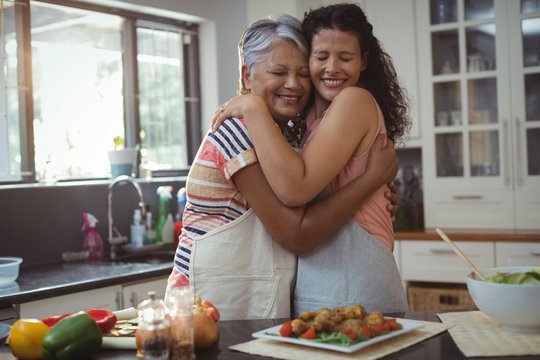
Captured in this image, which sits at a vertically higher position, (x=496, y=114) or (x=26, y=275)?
(x=496, y=114)

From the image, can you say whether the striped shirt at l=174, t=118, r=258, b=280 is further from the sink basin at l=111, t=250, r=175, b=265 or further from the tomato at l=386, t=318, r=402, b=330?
the sink basin at l=111, t=250, r=175, b=265

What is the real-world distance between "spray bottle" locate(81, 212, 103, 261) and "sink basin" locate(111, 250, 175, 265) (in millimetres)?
98

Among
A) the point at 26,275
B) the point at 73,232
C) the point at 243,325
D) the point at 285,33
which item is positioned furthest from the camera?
the point at 73,232

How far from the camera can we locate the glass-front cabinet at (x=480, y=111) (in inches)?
146

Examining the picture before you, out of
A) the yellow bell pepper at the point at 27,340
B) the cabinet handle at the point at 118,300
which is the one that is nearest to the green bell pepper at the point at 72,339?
the yellow bell pepper at the point at 27,340

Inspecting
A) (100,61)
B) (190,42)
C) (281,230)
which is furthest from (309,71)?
(190,42)

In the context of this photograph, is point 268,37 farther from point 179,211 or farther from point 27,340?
point 179,211

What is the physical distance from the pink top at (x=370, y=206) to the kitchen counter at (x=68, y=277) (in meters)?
1.33

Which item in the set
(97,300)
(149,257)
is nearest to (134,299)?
(97,300)

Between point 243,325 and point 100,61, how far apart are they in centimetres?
265

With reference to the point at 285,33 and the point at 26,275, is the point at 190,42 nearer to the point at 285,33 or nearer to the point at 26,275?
the point at 26,275

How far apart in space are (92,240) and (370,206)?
2.01 metres

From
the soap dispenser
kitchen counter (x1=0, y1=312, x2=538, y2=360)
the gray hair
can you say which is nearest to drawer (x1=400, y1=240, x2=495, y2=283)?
the soap dispenser

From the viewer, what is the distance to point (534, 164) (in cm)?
371
